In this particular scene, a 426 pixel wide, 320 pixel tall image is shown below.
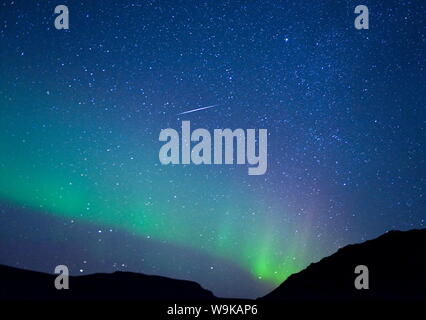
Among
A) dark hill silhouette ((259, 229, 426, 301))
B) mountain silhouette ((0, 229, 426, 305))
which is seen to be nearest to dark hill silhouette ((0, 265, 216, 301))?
mountain silhouette ((0, 229, 426, 305))

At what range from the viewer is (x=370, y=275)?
4.44m

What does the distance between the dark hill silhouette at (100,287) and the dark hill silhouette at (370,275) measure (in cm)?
82

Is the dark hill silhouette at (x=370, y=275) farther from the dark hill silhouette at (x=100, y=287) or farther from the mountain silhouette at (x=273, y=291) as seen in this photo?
the dark hill silhouette at (x=100, y=287)

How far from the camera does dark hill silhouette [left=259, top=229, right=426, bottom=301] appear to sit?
3.96 metres

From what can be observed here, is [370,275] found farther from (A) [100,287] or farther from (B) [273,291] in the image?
(A) [100,287]

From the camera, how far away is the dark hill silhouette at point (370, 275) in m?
3.96

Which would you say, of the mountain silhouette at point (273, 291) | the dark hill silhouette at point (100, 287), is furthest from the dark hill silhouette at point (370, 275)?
the dark hill silhouette at point (100, 287)

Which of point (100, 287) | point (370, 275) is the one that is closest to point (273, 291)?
point (370, 275)

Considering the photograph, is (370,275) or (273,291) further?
(370,275)

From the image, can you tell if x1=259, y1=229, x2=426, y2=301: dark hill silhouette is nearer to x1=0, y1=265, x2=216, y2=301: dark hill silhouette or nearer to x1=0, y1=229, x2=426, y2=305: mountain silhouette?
x1=0, y1=229, x2=426, y2=305: mountain silhouette

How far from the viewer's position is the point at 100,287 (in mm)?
4020

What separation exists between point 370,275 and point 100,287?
266cm
